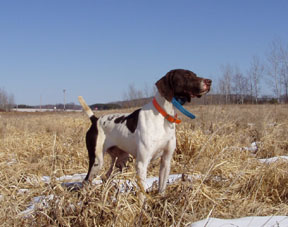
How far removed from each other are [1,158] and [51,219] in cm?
346

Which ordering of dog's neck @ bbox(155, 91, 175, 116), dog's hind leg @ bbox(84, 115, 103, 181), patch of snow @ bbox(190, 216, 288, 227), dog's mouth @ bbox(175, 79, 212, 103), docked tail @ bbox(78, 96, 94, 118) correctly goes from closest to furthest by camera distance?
patch of snow @ bbox(190, 216, 288, 227)
dog's mouth @ bbox(175, 79, 212, 103)
dog's neck @ bbox(155, 91, 175, 116)
dog's hind leg @ bbox(84, 115, 103, 181)
docked tail @ bbox(78, 96, 94, 118)

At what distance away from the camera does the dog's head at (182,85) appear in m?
2.70

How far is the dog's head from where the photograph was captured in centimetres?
270

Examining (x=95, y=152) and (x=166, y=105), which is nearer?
(x=166, y=105)

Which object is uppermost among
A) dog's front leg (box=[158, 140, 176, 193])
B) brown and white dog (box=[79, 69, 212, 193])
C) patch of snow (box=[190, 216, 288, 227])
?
brown and white dog (box=[79, 69, 212, 193])

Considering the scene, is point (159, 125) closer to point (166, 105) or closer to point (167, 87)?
point (166, 105)

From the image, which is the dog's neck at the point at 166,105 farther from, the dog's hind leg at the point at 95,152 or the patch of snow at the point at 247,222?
the patch of snow at the point at 247,222

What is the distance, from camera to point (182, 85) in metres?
2.73

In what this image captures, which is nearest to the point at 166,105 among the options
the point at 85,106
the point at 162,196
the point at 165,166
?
the point at 165,166

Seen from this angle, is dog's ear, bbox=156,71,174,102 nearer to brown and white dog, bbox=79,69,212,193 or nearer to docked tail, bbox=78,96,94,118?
brown and white dog, bbox=79,69,212,193

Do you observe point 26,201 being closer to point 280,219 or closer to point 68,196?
point 68,196

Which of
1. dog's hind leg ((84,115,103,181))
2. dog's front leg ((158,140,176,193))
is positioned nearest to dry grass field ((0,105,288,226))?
dog's front leg ((158,140,176,193))

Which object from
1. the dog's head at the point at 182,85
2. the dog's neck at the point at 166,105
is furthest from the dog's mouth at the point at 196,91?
the dog's neck at the point at 166,105

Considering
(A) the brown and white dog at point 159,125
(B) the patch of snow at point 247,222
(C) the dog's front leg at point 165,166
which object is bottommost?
(B) the patch of snow at point 247,222
